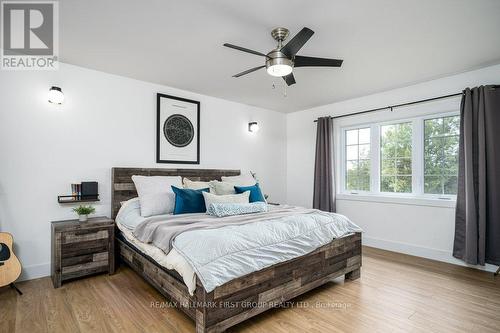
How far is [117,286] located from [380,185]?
13.3 ft

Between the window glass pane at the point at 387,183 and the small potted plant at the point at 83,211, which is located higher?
the window glass pane at the point at 387,183

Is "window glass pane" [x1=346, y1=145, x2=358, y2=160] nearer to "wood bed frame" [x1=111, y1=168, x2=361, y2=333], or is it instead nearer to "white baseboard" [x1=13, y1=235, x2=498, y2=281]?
"white baseboard" [x1=13, y1=235, x2=498, y2=281]

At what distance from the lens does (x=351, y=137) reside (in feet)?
15.7

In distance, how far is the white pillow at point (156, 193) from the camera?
3070 mm

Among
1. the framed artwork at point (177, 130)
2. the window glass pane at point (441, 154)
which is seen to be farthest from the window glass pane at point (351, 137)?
the framed artwork at point (177, 130)

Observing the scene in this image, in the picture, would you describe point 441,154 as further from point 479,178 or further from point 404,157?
point 479,178

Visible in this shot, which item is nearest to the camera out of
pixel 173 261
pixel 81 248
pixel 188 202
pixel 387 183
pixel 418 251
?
pixel 173 261

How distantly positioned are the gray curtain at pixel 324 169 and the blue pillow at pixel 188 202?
2.50 meters

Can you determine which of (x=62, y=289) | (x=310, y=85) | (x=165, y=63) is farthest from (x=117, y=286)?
(x=310, y=85)

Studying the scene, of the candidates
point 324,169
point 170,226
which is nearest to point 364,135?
point 324,169

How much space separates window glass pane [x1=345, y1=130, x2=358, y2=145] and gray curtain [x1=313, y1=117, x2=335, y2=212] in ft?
1.07

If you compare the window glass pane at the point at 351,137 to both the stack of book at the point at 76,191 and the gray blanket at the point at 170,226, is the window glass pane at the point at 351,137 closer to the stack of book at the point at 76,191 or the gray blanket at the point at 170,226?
the gray blanket at the point at 170,226

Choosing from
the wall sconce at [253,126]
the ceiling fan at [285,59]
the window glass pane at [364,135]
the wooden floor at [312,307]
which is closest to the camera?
the wooden floor at [312,307]

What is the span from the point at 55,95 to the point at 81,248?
1.76m
